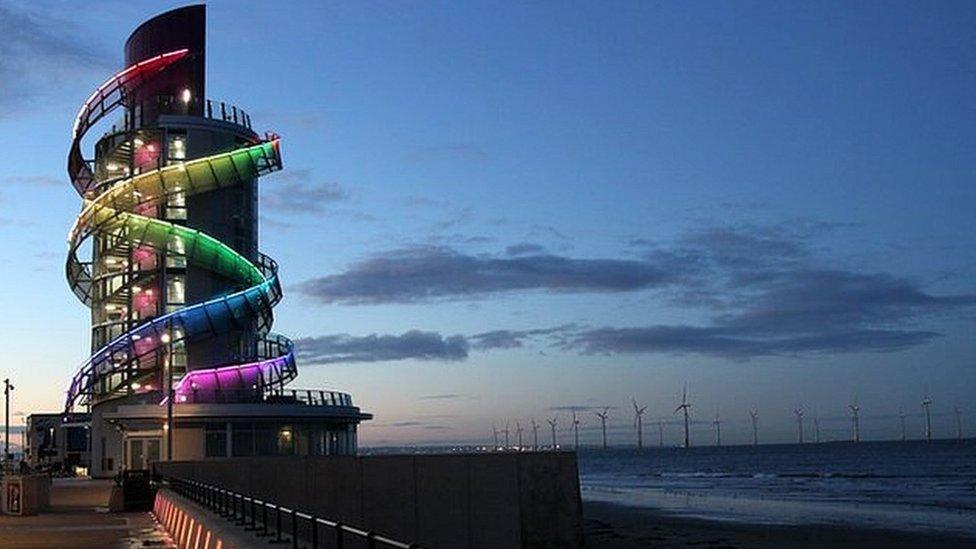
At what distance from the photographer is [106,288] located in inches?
2677

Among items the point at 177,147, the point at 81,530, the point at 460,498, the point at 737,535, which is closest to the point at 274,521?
the point at 81,530

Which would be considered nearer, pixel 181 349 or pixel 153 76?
pixel 181 349

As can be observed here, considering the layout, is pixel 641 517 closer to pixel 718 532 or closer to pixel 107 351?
pixel 718 532

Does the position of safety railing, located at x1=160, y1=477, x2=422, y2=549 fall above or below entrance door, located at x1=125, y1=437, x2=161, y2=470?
below

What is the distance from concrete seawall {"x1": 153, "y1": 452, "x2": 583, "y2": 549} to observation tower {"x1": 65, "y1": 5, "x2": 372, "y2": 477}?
75.8ft

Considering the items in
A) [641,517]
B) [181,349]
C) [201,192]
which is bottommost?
[641,517]

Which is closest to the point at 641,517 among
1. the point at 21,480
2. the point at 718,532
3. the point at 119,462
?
the point at 718,532

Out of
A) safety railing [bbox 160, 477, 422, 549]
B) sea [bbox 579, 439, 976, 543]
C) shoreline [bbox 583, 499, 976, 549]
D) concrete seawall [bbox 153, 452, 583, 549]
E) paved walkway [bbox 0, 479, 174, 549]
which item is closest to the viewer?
safety railing [bbox 160, 477, 422, 549]

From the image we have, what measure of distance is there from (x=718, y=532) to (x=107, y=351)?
30.3 meters

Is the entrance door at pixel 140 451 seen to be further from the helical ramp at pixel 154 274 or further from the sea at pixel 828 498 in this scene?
the sea at pixel 828 498

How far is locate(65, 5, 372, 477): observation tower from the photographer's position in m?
61.5

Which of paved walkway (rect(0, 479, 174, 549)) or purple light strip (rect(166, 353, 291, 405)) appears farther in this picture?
purple light strip (rect(166, 353, 291, 405))

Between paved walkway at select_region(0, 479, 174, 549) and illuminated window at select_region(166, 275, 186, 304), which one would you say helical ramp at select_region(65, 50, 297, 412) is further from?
paved walkway at select_region(0, 479, 174, 549)

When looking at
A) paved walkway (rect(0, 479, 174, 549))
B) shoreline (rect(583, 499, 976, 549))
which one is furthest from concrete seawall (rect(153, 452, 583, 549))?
shoreline (rect(583, 499, 976, 549))
